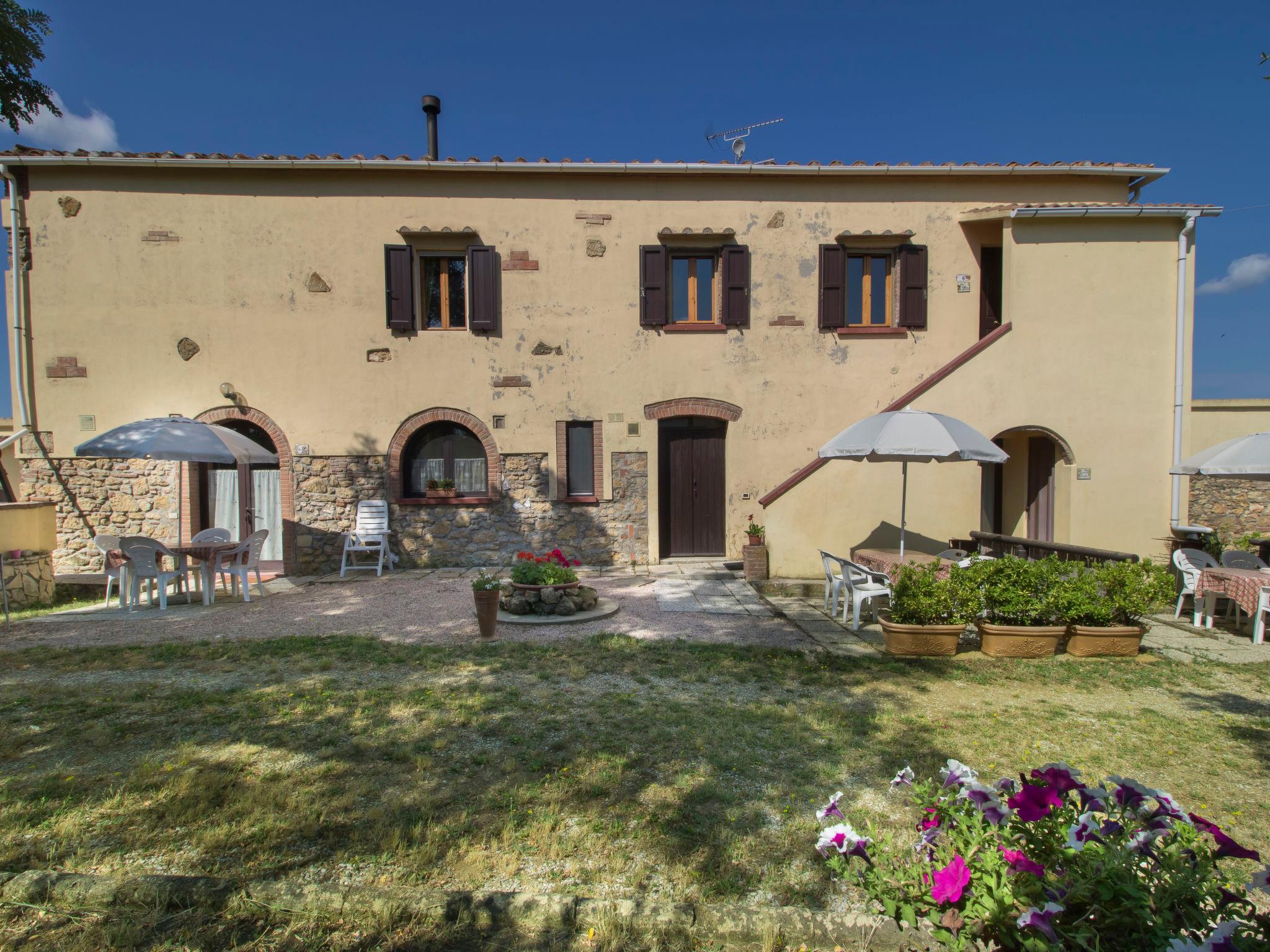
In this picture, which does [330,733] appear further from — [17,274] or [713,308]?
[17,274]

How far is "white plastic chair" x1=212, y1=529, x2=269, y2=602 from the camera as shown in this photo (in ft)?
26.1

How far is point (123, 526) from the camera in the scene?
10.2 meters

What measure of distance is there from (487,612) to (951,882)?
515 centimetres

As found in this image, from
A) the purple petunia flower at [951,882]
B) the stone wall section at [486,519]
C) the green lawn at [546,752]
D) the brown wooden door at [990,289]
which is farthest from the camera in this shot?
the brown wooden door at [990,289]

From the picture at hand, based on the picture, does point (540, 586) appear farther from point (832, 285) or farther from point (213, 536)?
point (832, 285)

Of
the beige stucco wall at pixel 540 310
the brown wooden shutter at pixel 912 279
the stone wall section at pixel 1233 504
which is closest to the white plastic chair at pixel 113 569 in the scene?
the beige stucco wall at pixel 540 310

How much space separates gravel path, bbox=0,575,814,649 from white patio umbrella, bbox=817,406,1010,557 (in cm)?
213

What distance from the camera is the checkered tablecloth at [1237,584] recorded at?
6.22 meters

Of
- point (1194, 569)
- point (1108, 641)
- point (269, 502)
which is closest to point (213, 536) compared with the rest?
point (269, 502)

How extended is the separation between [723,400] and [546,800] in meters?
8.39

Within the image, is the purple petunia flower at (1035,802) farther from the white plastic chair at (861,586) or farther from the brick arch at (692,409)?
the brick arch at (692,409)

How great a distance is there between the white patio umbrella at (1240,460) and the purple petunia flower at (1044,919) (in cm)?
741

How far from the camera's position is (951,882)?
154 centimetres

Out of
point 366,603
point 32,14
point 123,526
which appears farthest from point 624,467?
point 32,14
